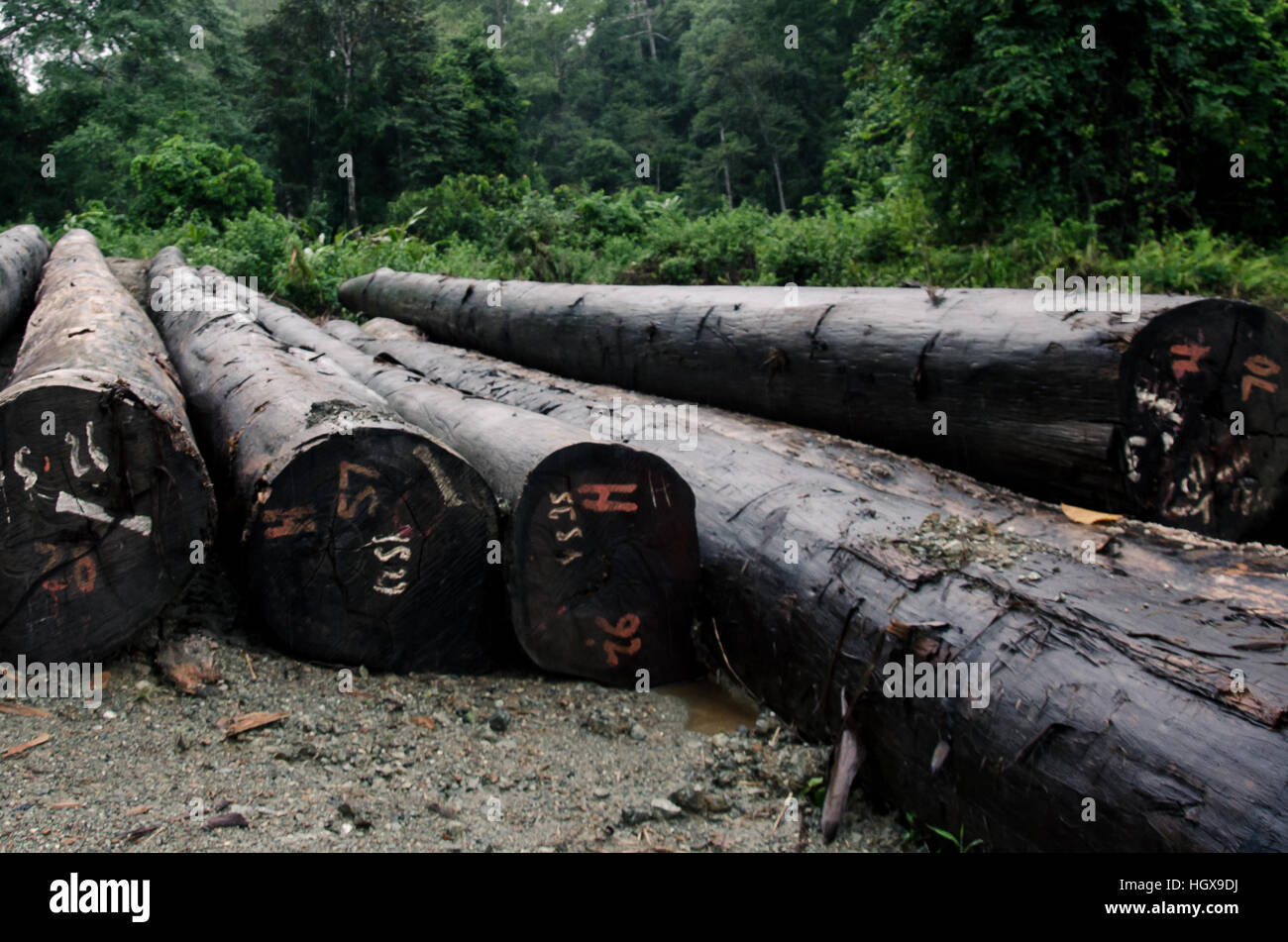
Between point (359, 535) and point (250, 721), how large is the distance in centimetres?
68

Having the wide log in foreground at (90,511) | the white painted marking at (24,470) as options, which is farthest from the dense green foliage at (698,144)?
the white painted marking at (24,470)

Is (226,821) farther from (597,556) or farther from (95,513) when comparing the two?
(597,556)

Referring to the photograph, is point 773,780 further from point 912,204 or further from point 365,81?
point 365,81

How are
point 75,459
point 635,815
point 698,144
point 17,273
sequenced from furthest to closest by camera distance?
point 698,144, point 17,273, point 75,459, point 635,815

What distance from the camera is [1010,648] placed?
251cm

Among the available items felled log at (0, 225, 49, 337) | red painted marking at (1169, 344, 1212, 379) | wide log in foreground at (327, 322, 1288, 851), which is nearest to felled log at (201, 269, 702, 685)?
wide log in foreground at (327, 322, 1288, 851)

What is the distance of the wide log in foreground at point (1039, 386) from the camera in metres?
3.55

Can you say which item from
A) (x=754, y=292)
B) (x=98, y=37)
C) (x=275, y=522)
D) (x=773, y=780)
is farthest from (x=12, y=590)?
(x=98, y=37)

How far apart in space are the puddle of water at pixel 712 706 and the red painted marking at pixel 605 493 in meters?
0.76

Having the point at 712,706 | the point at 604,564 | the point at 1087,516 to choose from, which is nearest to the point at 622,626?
the point at 604,564

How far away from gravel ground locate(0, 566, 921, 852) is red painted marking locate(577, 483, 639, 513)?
0.69 metres

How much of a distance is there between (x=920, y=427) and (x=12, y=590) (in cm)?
353

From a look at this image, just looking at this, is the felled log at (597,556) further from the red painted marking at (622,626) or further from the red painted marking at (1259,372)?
the red painted marking at (1259,372)

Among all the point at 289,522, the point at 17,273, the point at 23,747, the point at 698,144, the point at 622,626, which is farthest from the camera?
the point at 698,144
